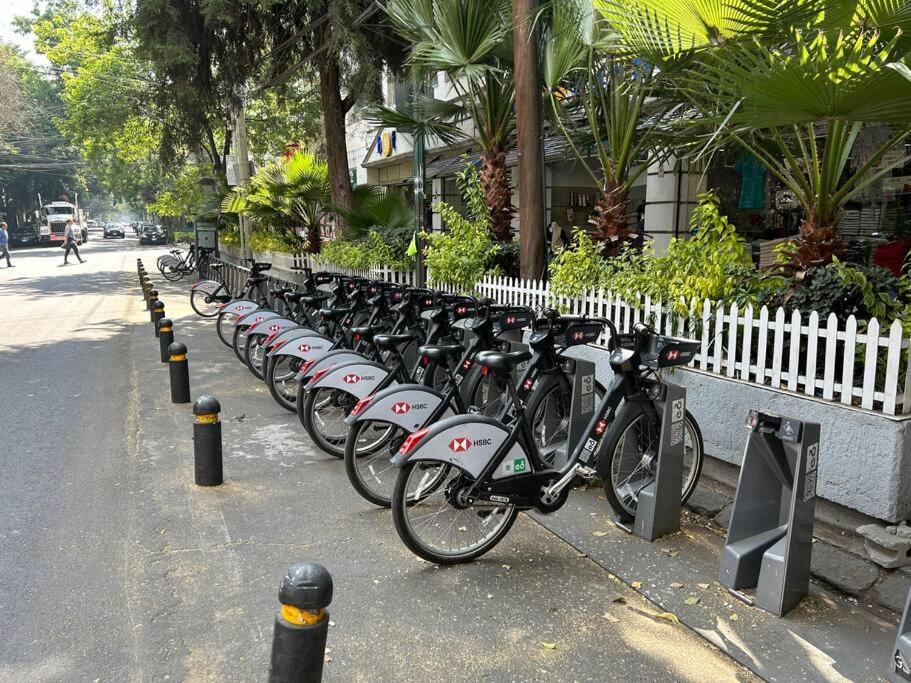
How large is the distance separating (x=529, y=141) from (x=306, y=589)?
5.97 meters

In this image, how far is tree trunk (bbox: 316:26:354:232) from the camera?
1333 centimetres

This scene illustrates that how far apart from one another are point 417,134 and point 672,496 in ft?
22.6

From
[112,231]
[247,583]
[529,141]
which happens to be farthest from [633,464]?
[112,231]

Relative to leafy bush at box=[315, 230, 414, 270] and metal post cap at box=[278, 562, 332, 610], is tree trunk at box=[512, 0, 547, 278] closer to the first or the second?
leafy bush at box=[315, 230, 414, 270]

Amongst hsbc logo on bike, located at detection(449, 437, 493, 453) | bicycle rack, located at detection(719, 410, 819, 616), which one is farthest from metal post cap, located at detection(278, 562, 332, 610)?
bicycle rack, located at detection(719, 410, 819, 616)

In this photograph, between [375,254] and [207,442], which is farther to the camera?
[375,254]

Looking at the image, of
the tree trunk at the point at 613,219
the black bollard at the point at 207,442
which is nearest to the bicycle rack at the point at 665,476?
the black bollard at the point at 207,442

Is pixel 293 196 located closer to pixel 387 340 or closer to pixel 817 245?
pixel 387 340

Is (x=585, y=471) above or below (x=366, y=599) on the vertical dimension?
above

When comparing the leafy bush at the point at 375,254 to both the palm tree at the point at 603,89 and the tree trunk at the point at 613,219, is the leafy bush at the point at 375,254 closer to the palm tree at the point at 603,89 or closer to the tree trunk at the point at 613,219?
the palm tree at the point at 603,89

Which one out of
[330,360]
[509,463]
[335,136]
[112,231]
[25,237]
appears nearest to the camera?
[509,463]

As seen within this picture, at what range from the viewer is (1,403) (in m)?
7.50

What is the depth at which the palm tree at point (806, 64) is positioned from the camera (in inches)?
→ 139

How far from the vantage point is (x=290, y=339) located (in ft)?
22.1
